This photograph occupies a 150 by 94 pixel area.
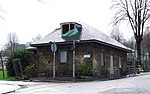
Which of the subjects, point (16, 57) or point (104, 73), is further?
point (16, 57)

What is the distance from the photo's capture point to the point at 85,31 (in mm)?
31641

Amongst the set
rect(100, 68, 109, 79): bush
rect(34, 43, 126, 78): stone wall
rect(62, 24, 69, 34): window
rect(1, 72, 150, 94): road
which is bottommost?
rect(1, 72, 150, 94): road

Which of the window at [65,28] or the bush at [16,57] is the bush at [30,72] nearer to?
the bush at [16,57]

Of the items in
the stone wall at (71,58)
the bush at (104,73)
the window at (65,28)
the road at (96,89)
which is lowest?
the road at (96,89)

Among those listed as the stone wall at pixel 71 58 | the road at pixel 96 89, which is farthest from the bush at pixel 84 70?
the road at pixel 96 89

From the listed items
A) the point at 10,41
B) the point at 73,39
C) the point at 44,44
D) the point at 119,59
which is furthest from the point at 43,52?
the point at 10,41

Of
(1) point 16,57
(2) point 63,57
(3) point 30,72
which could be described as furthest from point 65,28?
(1) point 16,57

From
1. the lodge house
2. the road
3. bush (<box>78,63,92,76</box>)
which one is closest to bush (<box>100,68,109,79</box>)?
the lodge house

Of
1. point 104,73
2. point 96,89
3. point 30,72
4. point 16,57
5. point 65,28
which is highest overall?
point 65,28

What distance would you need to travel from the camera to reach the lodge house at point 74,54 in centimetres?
2933

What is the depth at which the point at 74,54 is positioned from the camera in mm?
28438

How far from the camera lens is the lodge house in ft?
96.2

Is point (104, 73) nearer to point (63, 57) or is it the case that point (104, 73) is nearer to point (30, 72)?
point (63, 57)

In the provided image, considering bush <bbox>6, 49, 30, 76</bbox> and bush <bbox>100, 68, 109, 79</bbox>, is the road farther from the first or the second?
bush <bbox>6, 49, 30, 76</bbox>
